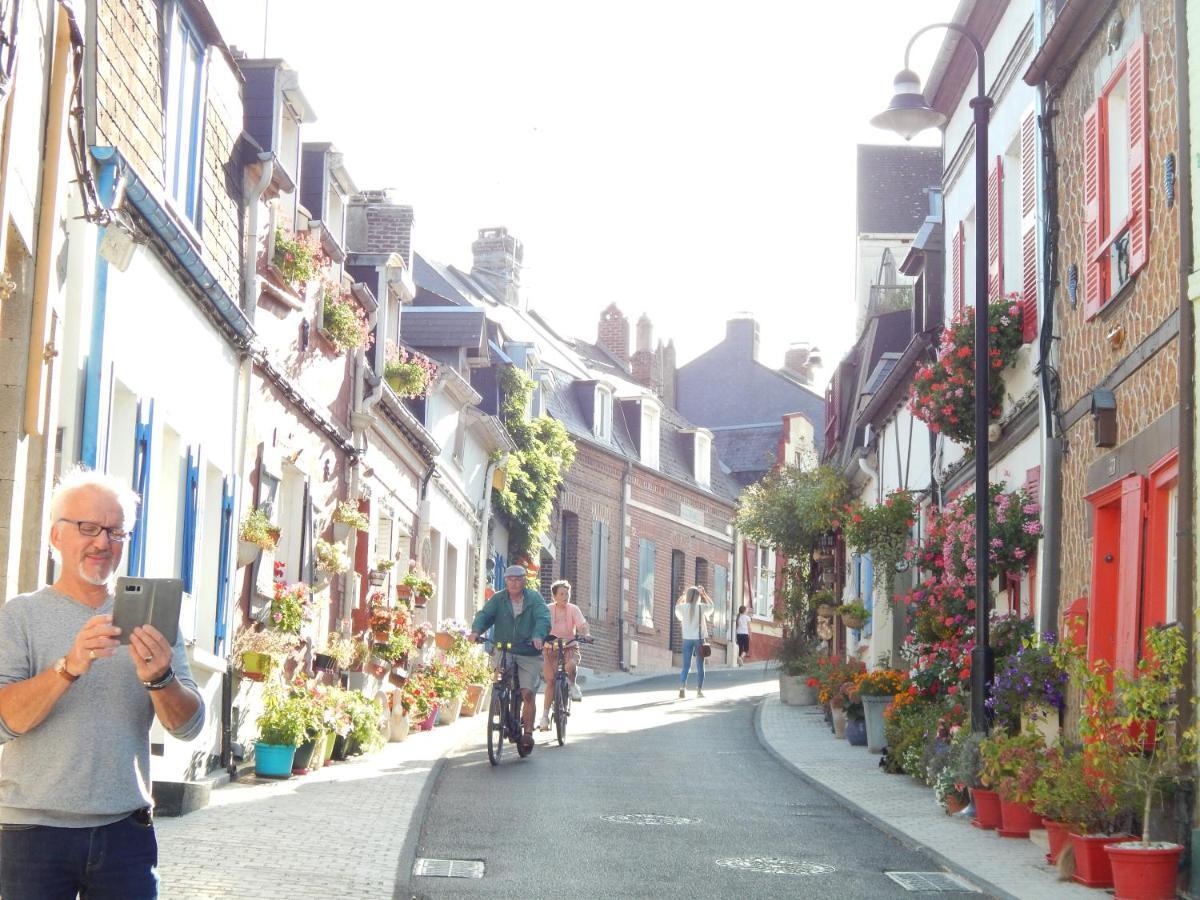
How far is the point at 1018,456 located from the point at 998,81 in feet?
11.4

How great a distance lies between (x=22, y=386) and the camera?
25.8ft

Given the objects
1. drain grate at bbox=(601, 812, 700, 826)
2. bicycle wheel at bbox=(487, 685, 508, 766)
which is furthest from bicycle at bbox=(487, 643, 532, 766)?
drain grate at bbox=(601, 812, 700, 826)

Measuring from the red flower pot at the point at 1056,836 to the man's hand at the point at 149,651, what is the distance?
624 cm

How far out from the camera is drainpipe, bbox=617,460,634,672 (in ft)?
130

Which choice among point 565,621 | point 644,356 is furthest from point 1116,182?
point 644,356

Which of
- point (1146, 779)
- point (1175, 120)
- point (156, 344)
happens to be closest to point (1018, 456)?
point (1175, 120)

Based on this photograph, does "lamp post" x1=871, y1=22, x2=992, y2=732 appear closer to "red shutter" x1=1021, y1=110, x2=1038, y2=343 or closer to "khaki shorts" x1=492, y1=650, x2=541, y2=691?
"red shutter" x1=1021, y1=110, x2=1038, y2=343

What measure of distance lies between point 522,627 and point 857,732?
14.5 ft

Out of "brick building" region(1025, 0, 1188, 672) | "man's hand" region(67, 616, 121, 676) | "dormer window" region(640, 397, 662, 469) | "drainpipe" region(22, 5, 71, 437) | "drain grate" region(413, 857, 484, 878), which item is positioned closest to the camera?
"man's hand" region(67, 616, 121, 676)

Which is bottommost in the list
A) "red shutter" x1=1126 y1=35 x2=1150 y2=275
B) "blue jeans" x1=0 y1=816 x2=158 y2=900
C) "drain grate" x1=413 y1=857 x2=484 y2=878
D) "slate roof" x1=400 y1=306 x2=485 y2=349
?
"drain grate" x1=413 y1=857 x2=484 y2=878

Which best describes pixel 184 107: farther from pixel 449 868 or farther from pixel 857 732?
pixel 857 732

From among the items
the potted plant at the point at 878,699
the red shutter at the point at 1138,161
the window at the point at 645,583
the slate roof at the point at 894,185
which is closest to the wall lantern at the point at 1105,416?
the red shutter at the point at 1138,161

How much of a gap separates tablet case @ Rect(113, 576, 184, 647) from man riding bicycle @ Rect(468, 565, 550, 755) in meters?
11.1

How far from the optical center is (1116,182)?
36.3ft
